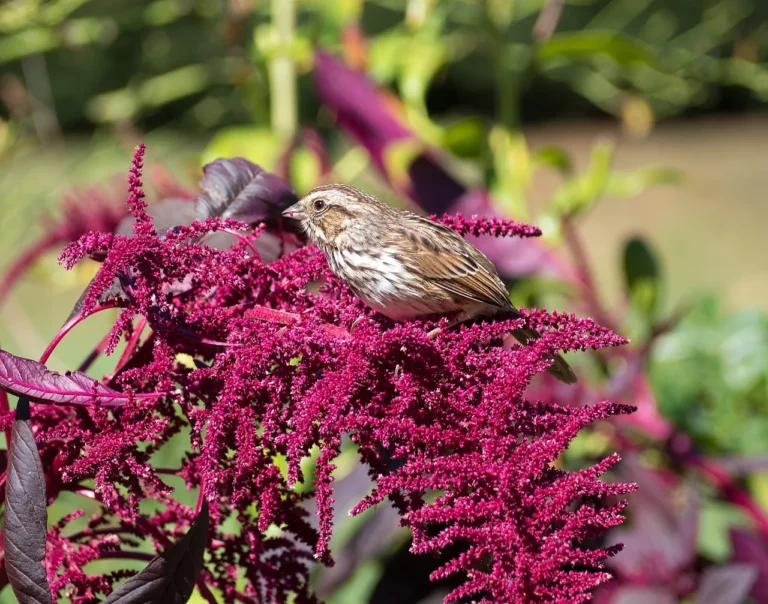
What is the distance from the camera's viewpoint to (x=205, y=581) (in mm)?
1324

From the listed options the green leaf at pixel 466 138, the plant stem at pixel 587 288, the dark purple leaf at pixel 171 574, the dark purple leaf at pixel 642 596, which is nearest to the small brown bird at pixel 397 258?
the dark purple leaf at pixel 171 574

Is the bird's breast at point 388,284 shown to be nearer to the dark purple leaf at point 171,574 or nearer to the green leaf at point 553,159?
the dark purple leaf at point 171,574

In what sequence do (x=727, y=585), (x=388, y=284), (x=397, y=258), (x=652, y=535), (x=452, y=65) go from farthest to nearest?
(x=452, y=65) → (x=652, y=535) → (x=727, y=585) → (x=397, y=258) → (x=388, y=284)

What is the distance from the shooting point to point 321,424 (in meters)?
1.08

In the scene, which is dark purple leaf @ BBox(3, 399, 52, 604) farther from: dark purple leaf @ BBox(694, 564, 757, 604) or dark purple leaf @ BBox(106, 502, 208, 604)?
dark purple leaf @ BBox(694, 564, 757, 604)

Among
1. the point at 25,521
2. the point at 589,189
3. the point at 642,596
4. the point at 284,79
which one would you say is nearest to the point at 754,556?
the point at 642,596

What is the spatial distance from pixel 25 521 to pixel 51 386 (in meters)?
0.16

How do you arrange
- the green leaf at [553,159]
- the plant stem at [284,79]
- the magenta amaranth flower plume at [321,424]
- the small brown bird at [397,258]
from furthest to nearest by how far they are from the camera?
the plant stem at [284,79] → the green leaf at [553,159] → the small brown bird at [397,258] → the magenta amaranth flower plume at [321,424]

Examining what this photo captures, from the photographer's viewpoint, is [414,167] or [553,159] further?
[553,159]

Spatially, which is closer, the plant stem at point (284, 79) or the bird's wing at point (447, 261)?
the bird's wing at point (447, 261)

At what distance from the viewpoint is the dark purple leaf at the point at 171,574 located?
1.16 metres

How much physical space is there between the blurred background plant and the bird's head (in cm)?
57

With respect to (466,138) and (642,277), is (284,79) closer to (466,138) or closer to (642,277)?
(466,138)

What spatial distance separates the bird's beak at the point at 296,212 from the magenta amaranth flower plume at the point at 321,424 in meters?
0.29
